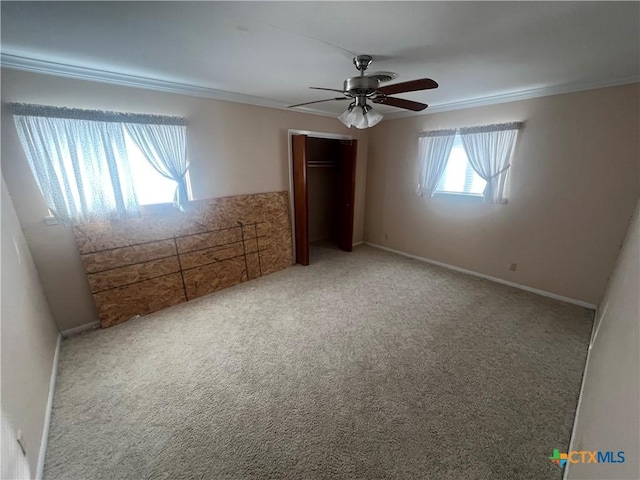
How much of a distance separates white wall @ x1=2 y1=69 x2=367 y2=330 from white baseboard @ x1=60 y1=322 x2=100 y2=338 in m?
0.03

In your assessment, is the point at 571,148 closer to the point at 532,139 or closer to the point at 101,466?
the point at 532,139

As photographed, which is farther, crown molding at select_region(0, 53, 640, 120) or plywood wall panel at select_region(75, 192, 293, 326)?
plywood wall panel at select_region(75, 192, 293, 326)

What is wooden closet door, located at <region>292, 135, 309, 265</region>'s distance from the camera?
3607mm

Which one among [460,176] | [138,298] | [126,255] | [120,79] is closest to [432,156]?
[460,176]

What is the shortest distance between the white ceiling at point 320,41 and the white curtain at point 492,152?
637 mm

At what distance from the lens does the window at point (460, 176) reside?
3.52 meters

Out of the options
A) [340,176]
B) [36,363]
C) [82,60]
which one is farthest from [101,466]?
[340,176]

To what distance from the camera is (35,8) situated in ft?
4.28

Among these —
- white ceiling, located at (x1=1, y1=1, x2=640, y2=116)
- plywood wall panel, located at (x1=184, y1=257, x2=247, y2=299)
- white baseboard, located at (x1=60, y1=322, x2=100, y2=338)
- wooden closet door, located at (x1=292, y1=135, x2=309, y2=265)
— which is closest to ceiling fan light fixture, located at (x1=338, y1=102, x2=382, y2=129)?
white ceiling, located at (x1=1, y1=1, x2=640, y2=116)

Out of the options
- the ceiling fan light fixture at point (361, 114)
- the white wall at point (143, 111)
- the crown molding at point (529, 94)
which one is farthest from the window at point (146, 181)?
the crown molding at point (529, 94)

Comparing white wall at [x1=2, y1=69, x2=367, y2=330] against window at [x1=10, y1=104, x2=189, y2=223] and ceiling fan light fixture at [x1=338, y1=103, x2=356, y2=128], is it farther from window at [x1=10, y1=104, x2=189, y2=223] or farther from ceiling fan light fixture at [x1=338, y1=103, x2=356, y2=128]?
ceiling fan light fixture at [x1=338, y1=103, x2=356, y2=128]

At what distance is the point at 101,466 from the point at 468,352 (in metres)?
2.66

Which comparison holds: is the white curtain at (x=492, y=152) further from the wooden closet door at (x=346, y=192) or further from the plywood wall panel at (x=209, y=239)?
the plywood wall panel at (x=209, y=239)

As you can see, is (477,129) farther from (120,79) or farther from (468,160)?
(120,79)
